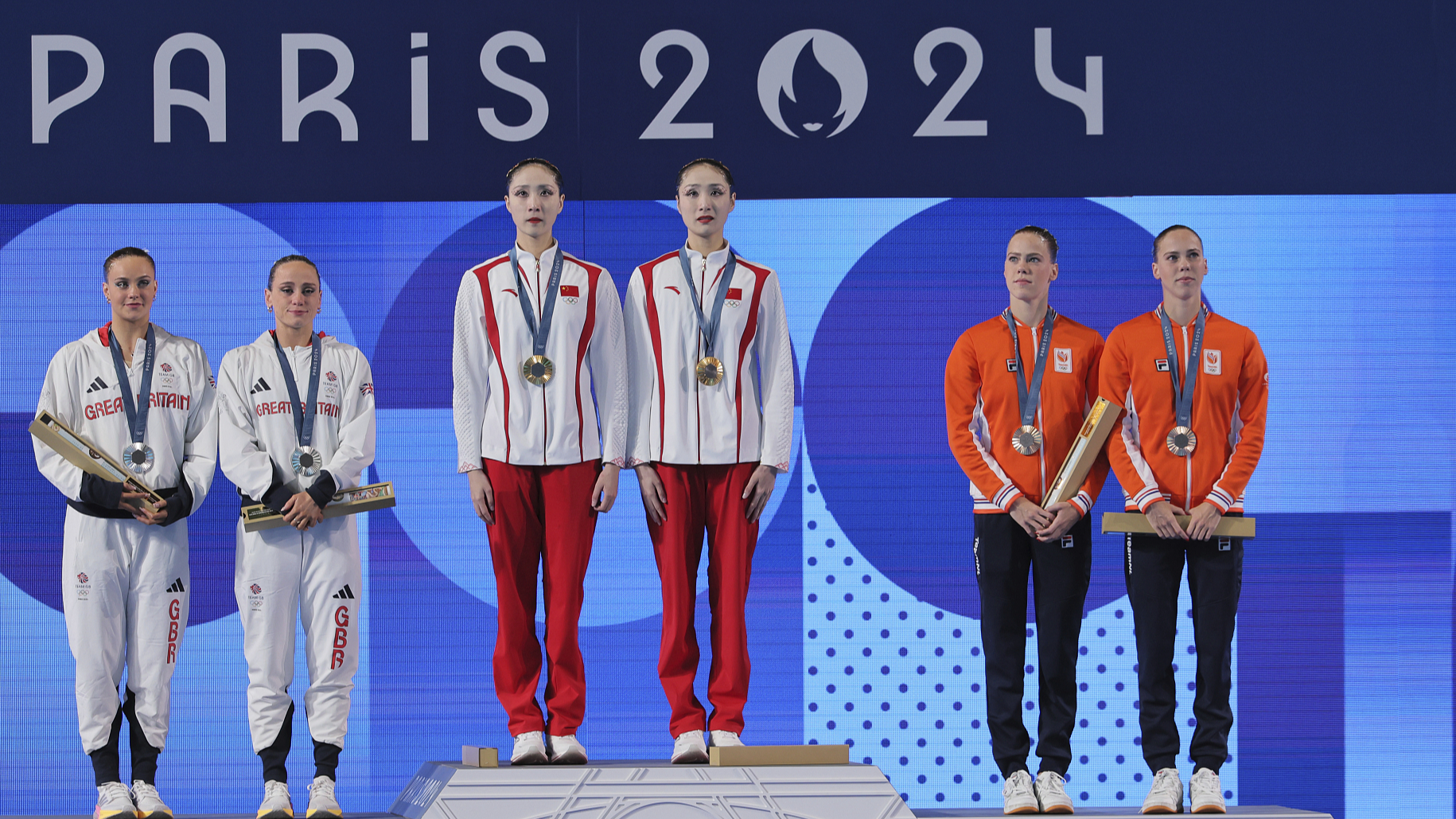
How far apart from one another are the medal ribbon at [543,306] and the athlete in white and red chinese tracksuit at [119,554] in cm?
122

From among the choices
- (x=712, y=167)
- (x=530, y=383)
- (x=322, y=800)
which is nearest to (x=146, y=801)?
(x=322, y=800)

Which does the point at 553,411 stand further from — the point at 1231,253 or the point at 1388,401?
the point at 1388,401

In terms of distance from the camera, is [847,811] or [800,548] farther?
[800,548]

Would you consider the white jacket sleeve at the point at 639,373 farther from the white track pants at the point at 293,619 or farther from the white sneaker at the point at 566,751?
the white track pants at the point at 293,619

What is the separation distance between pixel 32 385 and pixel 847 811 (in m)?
3.81

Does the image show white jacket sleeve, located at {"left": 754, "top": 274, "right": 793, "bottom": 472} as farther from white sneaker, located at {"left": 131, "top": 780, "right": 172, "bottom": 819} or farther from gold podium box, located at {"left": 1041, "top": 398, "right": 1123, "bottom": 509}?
white sneaker, located at {"left": 131, "top": 780, "right": 172, "bottom": 819}

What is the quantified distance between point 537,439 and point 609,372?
1.13 ft

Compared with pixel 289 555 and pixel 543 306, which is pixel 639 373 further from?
pixel 289 555

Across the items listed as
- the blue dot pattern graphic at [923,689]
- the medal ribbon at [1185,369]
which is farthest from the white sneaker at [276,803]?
the medal ribbon at [1185,369]

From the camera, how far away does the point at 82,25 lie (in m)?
5.27

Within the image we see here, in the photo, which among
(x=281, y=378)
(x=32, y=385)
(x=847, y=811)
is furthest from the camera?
(x=32, y=385)

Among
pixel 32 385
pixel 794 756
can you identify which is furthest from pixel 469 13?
pixel 794 756

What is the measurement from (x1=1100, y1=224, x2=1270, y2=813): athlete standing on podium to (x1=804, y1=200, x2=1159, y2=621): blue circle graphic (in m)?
1.09

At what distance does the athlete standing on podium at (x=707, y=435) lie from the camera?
4.14 m
